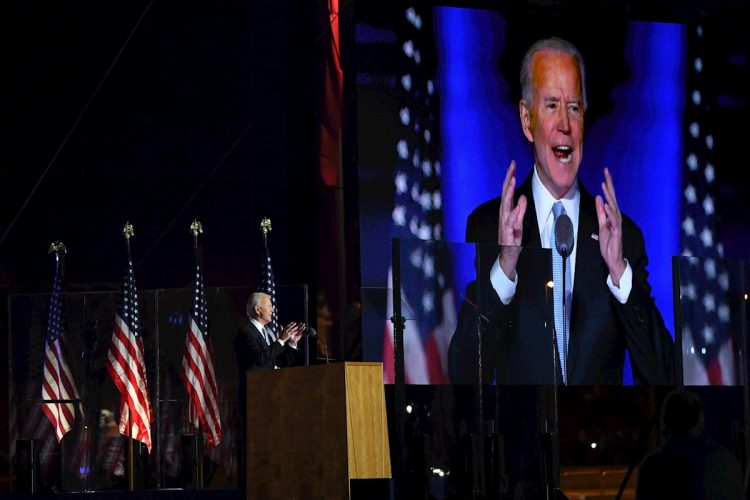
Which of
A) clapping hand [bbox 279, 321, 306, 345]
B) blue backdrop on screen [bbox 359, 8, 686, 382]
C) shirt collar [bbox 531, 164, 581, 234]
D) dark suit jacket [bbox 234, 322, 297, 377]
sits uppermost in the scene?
blue backdrop on screen [bbox 359, 8, 686, 382]

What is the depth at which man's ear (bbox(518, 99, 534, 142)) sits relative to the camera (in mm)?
10938

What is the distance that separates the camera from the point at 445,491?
6.59 meters

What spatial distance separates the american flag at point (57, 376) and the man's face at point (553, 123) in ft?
13.7

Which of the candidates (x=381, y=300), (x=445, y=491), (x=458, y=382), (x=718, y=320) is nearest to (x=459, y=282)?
(x=458, y=382)

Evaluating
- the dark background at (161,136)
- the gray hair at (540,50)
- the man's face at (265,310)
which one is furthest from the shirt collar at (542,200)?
the man's face at (265,310)

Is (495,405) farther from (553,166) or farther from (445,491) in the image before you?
(553,166)

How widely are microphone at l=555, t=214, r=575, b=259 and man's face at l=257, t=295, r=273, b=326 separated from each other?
11.0 feet

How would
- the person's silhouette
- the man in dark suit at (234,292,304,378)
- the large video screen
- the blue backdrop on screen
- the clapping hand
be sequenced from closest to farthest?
the person's silhouette, the man in dark suit at (234,292,304,378), the clapping hand, the large video screen, the blue backdrop on screen

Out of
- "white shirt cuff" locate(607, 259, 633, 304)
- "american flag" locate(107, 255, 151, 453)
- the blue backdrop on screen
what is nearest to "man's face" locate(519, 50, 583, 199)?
the blue backdrop on screen

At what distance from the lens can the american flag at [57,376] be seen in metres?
8.16

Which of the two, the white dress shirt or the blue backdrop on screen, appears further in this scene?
the white dress shirt

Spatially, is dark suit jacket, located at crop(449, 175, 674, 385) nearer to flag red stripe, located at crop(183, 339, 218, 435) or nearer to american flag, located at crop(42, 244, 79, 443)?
flag red stripe, located at crop(183, 339, 218, 435)

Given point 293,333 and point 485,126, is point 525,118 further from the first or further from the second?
point 293,333

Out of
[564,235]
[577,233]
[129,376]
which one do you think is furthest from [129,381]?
[577,233]
